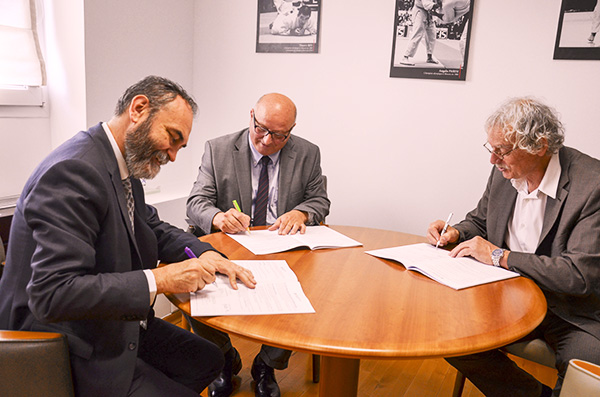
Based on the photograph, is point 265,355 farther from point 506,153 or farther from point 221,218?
point 506,153

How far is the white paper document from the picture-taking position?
3.97ft

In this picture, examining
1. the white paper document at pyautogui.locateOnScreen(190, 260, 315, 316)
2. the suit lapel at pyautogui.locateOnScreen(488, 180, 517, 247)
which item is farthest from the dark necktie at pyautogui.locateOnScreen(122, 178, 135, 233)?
the suit lapel at pyautogui.locateOnScreen(488, 180, 517, 247)

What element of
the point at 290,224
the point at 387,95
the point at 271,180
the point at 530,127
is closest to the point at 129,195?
the point at 290,224

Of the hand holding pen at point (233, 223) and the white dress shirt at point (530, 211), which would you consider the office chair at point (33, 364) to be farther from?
the white dress shirt at point (530, 211)

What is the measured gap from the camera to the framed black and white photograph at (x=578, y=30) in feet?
7.59

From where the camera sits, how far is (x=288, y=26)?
308 cm

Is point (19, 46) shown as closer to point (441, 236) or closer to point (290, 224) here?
point (290, 224)

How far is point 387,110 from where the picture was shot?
2875mm

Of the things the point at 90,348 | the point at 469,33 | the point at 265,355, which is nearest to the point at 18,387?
the point at 90,348

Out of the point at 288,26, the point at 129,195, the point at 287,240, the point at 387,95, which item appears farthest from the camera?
the point at 288,26

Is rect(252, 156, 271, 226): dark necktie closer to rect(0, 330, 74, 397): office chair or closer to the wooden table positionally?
the wooden table

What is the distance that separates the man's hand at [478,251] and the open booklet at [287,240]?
15.8 inches

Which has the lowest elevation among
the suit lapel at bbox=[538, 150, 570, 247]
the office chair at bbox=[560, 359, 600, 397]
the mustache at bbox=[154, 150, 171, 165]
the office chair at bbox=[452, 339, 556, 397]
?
the office chair at bbox=[452, 339, 556, 397]

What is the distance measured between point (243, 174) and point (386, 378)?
131cm
